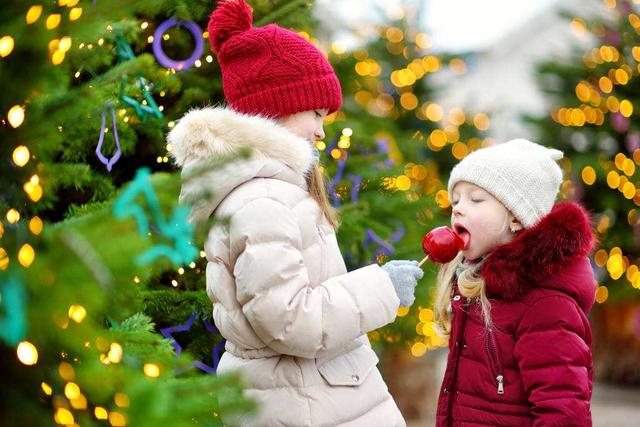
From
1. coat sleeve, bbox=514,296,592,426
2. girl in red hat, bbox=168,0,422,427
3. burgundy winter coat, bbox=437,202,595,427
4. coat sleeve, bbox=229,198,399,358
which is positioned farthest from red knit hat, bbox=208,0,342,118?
coat sleeve, bbox=514,296,592,426

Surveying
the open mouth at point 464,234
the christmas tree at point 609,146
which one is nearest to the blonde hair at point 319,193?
the open mouth at point 464,234

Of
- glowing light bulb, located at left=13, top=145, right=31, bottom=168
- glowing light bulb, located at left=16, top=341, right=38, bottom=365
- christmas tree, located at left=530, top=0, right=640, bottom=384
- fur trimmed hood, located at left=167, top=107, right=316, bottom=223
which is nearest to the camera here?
glowing light bulb, located at left=16, top=341, right=38, bottom=365

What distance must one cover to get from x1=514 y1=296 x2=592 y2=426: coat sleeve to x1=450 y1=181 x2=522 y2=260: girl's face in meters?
0.32

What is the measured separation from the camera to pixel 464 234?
9.71ft

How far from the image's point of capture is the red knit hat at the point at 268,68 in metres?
2.70

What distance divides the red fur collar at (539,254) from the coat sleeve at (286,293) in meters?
0.55

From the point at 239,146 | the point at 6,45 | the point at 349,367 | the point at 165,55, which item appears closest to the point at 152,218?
the point at 6,45

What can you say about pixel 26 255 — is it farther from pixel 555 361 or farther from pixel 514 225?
pixel 514 225

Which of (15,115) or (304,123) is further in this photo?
(304,123)

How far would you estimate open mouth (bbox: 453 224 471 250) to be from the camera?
2947mm

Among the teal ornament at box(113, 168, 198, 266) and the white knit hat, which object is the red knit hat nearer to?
the white knit hat

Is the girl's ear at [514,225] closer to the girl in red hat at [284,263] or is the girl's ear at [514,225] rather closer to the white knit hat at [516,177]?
the white knit hat at [516,177]

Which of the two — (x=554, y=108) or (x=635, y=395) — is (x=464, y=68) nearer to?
(x=554, y=108)

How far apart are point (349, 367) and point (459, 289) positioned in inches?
24.8
